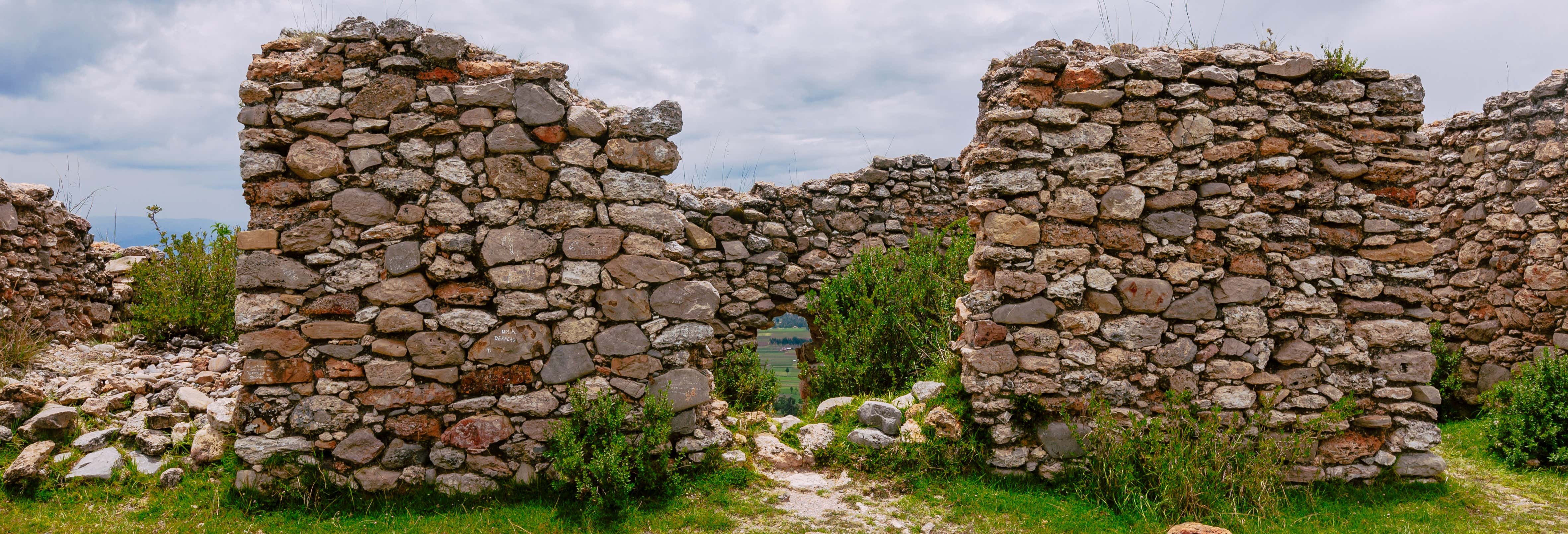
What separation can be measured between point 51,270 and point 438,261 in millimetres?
6395

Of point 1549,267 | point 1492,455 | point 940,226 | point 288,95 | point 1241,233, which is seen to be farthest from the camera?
point 940,226

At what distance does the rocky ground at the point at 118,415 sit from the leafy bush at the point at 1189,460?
233 inches

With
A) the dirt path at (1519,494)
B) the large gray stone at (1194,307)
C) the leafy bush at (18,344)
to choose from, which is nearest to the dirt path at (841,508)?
the large gray stone at (1194,307)

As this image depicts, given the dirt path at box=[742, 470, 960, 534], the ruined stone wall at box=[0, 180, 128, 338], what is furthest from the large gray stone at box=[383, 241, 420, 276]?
the ruined stone wall at box=[0, 180, 128, 338]

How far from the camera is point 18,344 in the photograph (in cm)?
646

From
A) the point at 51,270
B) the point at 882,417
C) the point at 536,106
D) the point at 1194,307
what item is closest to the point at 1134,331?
the point at 1194,307

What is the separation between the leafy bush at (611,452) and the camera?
4.62 m

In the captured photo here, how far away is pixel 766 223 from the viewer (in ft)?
28.5

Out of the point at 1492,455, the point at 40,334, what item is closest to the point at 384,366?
the point at 40,334

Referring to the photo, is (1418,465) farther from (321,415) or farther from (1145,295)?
(321,415)

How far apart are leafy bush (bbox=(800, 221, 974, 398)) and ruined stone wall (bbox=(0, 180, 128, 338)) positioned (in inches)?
306

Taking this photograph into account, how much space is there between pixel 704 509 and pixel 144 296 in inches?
268

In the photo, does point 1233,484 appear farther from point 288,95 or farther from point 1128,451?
point 288,95

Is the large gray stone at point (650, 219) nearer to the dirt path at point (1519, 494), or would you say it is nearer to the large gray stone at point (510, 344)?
the large gray stone at point (510, 344)
